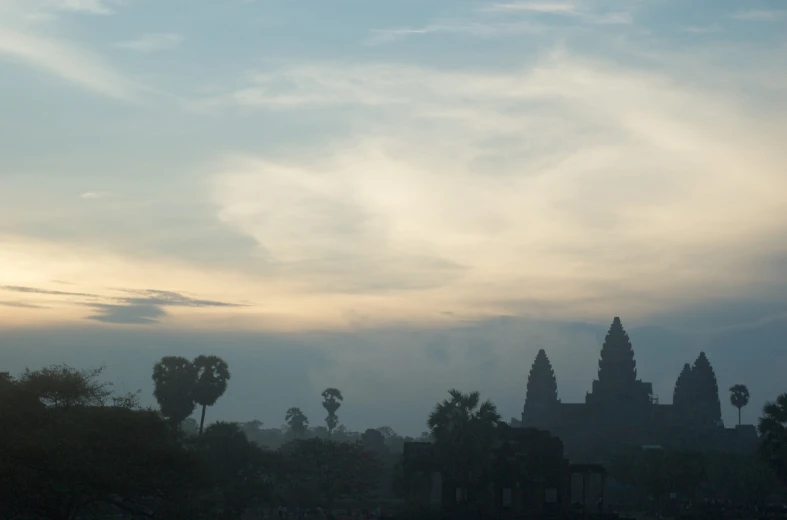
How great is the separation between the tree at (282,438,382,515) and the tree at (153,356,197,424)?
15344 mm

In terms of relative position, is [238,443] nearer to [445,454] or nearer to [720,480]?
[445,454]

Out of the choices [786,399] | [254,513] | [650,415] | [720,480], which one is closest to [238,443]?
[254,513]

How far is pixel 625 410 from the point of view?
557 feet

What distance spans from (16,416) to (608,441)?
13569cm

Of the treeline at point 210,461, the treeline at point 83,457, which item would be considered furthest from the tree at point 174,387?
the treeline at point 83,457

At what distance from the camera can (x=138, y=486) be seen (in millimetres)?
35031

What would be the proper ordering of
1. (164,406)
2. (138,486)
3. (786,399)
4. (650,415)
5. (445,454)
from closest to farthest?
(138,486) < (445,454) < (786,399) < (164,406) < (650,415)

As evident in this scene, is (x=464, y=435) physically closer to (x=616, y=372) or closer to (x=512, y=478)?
(x=512, y=478)

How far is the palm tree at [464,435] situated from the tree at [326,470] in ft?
45.8

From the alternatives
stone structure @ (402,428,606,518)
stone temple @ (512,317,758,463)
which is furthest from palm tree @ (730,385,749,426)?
stone structure @ (402,428,606,518)

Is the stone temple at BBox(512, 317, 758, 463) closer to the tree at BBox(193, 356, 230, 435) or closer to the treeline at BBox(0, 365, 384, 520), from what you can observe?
the tree at BBox(193, 356, 230, 435)

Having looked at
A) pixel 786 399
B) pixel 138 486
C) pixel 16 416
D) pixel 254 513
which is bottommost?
pixel 254 513

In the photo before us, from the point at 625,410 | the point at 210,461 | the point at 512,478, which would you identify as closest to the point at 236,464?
the point at 210,461

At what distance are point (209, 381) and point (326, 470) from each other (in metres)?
18.9
